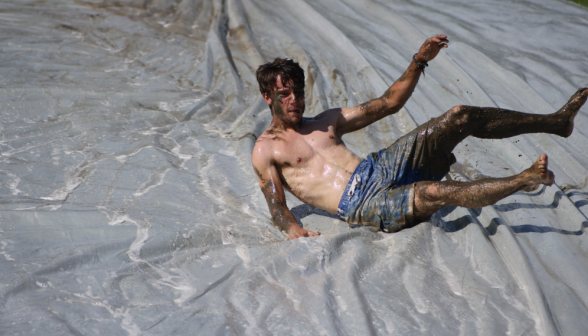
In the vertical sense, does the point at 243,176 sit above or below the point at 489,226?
below

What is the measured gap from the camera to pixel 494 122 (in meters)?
2.70

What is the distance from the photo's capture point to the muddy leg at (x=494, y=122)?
A: 2637 millimetres

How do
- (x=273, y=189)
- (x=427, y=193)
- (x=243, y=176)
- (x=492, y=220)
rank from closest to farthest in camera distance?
(x=427, y=193) < (x=492, y=220) < (x=273, y=189) < (x=243, y=176)

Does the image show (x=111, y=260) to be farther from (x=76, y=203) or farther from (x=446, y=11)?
(x=446, y=11)

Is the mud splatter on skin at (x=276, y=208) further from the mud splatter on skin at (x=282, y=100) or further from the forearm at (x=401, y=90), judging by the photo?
the forearm at (x=401, y=90)

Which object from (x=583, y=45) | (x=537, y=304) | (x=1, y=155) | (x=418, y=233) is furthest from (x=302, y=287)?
(x=583, y=45)

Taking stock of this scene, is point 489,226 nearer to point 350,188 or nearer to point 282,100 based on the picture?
point 350,188

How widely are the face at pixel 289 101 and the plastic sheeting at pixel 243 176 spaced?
22.8 inches

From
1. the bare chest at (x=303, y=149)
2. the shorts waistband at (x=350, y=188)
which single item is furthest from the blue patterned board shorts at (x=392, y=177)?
the bare chest at (x=303, y=149)

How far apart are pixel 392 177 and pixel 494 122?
2.22 feet

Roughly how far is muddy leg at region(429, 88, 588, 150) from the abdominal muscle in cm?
56

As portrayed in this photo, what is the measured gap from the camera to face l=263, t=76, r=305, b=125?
9.41 ft

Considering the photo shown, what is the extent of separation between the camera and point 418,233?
251 centimetres

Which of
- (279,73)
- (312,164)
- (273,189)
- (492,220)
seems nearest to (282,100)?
(279,73)
